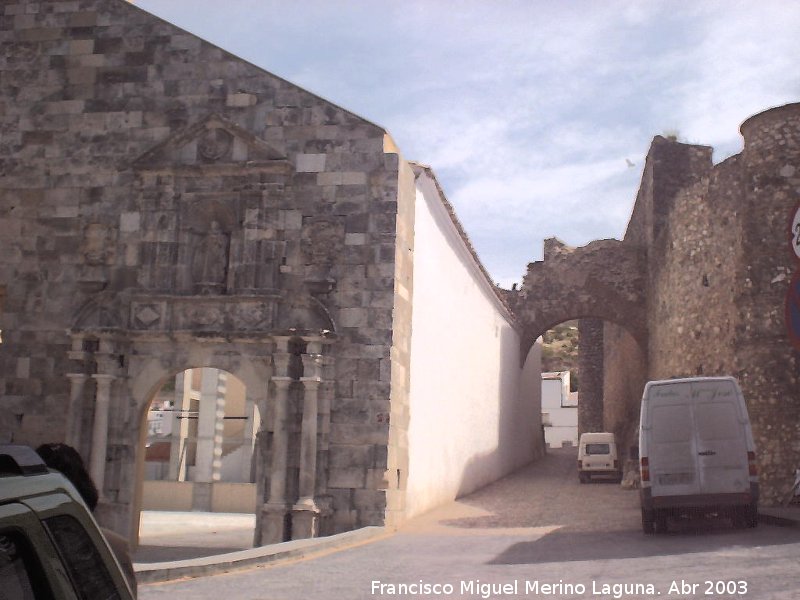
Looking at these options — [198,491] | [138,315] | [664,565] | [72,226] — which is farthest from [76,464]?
[198,491]

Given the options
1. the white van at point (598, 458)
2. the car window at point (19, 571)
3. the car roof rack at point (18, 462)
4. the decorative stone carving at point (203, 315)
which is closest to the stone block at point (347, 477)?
the decorative stone carving at point (203, 315)

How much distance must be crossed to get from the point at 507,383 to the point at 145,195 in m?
14.9

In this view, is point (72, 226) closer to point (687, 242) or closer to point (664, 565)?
point (664, 565)

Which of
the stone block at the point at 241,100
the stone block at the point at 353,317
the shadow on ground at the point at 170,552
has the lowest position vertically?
the shadow on ground at the point at 170,552

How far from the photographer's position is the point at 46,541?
6.33 feet

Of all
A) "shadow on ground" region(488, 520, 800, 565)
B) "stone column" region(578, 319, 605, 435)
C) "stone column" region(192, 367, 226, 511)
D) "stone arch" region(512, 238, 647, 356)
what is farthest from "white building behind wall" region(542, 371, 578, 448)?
"shadow on ground" region(488, 520, 800, 565)

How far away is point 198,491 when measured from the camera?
2502 cm

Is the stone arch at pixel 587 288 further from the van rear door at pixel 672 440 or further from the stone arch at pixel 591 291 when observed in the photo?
the van rear door at pixel 672 440

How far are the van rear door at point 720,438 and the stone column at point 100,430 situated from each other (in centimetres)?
819

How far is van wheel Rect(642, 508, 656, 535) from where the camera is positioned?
12188 mm

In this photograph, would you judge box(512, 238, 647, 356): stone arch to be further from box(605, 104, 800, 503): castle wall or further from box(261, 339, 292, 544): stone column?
box(261, 339, 292, 544): stone column

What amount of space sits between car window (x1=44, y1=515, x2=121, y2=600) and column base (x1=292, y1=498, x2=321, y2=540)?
10449 millimetres

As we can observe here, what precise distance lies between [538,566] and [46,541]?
7.77m

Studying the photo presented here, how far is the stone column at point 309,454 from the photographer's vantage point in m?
12.4
